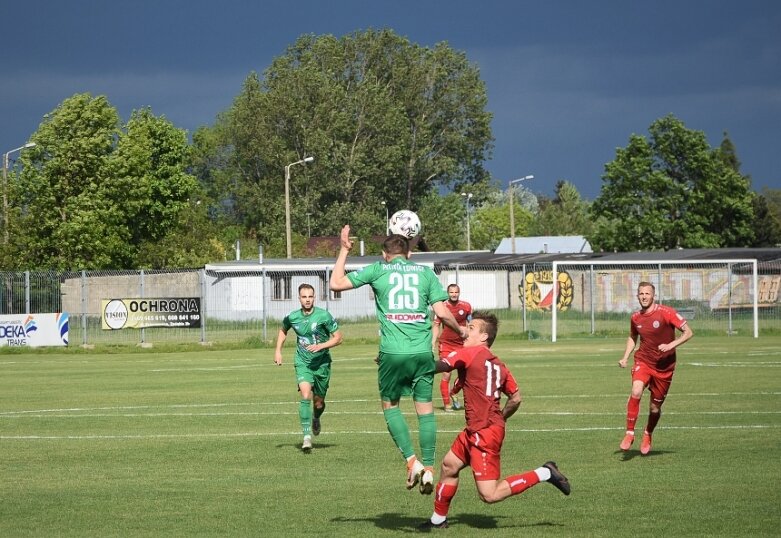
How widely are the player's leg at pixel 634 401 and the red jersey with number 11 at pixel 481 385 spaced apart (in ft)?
18.3

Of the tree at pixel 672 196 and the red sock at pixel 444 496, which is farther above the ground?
the tree at pixel 672 196

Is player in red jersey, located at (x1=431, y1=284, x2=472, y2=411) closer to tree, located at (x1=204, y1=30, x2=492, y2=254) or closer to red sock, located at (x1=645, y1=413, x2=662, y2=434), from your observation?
red sock, located at (x1=645, y1=413, x2=662, y2=434)

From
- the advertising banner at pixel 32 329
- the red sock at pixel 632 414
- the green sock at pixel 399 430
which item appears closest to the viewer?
the green sock at pixel 399 430

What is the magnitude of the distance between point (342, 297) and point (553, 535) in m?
46.7

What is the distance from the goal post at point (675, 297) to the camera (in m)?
48.2

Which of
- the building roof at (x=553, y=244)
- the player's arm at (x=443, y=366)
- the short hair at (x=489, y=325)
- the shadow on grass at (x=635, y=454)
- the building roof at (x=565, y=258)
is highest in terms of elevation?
the building roof at (x=553, y=244)

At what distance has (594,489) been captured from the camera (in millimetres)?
12109

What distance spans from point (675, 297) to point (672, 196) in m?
40.1

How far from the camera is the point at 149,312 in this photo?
155 feet

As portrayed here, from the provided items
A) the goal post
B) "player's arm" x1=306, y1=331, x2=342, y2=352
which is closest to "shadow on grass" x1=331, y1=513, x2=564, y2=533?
"player's arm" x1=306, y1=331, x2=342, y2=352

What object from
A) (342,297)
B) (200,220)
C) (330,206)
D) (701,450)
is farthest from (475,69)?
(701,450)

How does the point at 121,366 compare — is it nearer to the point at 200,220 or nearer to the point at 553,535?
the point at 553,535

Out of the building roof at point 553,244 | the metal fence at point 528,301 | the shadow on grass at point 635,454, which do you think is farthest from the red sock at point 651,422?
the building roof at point 553,244

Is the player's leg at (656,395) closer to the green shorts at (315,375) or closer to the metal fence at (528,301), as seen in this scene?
the green shorts at (315,375)
